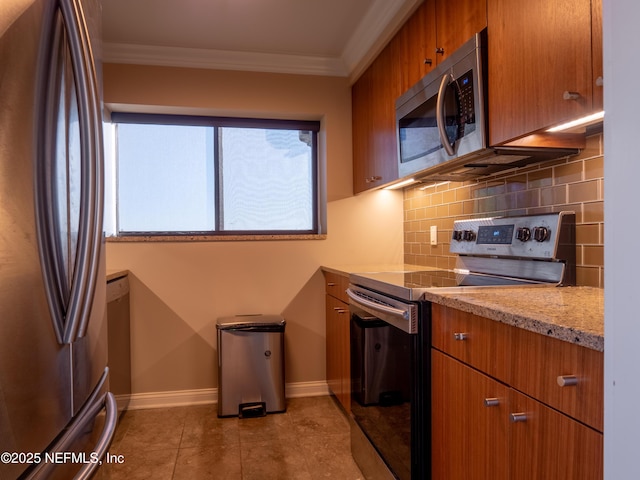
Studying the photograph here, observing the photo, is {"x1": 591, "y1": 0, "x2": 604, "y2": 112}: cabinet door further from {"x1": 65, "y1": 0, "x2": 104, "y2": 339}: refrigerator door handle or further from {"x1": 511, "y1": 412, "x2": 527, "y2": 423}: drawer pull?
{"x1": 65, "y1": 0, "x2": 104, "y2": 339}: refrigerator door handle

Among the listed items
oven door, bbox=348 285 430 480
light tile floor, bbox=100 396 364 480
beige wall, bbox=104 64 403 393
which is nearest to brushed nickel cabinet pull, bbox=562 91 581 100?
oven door, bbox=348 285 430 480

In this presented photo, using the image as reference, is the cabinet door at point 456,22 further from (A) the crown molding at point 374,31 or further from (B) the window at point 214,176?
(B) the window at point 214,176

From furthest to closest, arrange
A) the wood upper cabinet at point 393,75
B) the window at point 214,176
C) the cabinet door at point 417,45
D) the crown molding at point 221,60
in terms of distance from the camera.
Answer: the window at point 214,176 → the crown molding at point 221,60 → the cabinet door at point 417,45 → the wood upper cabinet at point 393,75

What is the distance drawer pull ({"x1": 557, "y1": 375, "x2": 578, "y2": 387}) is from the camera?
0.80 metres

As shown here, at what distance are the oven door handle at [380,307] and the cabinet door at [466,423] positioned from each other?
152mm

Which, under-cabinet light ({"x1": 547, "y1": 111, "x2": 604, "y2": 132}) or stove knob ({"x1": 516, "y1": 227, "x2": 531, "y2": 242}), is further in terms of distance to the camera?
stove knob ({"x1": 516, "y1": 227, "x2": 531, "y2": 242})

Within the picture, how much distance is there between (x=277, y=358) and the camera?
272 cm

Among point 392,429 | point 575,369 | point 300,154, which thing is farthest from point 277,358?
point 575,369

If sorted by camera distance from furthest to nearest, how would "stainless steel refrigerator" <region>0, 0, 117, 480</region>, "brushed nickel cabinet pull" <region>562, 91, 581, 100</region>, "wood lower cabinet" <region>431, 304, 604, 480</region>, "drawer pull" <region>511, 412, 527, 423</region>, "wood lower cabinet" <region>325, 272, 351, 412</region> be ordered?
"wood lower cabinet" <region>325, 272, 351, 412</region> → "brushed nickel cabinet pull" <region>562, 91, 581, 100</region> → "drawer pull" <region>511, 412, 527, 423</region> → "wood lower cabinet" <region>431, 304, 604, 480</region> → "stainless steel refrigerator" <region>0, 0, 117, 480</region>

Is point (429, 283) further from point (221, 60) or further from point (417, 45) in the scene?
point (221, 60)

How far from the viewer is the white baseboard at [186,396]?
2.83m

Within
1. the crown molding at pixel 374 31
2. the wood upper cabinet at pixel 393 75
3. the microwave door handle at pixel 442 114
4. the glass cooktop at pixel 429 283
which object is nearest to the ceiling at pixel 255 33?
the crown molding at pixel 374 31

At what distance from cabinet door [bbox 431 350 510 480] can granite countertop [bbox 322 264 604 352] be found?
0.18 m

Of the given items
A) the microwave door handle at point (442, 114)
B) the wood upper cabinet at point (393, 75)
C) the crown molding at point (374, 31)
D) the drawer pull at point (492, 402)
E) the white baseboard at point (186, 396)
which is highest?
the crown molding at point (374, 31)
